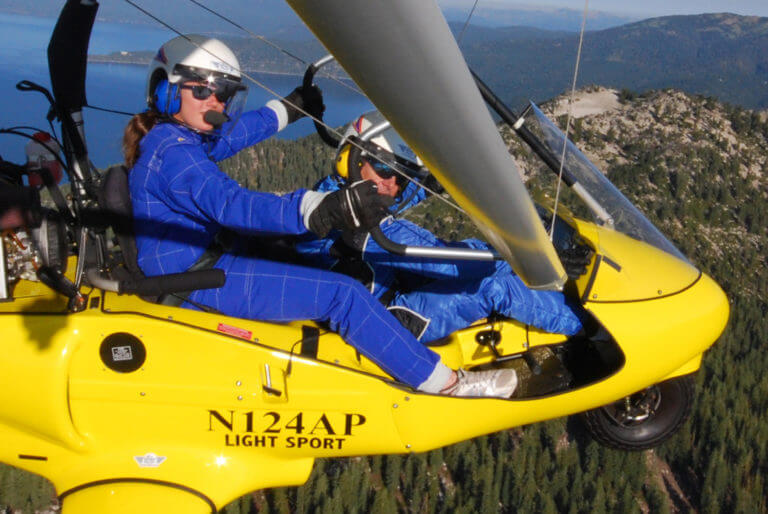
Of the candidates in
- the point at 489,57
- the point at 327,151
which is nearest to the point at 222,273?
the point at 489,57

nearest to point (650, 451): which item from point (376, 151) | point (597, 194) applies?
point (597, 194)

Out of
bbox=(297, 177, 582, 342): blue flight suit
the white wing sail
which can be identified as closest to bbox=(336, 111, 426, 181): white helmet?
bbox=(297, 177, 582, 342): blue flight suit

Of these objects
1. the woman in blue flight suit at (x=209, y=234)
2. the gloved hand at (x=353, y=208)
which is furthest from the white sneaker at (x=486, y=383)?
the gloved hand at (x=353, y=208)

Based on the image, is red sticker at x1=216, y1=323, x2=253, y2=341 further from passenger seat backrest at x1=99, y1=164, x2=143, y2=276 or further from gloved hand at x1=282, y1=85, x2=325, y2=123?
gloved hand at x1=282, y1=85, x2=325, y2=123

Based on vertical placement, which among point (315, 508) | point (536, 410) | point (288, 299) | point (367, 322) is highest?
point (288, 299)

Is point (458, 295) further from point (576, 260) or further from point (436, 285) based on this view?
point (576, 260)

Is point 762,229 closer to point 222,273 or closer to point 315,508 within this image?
point 315,508
